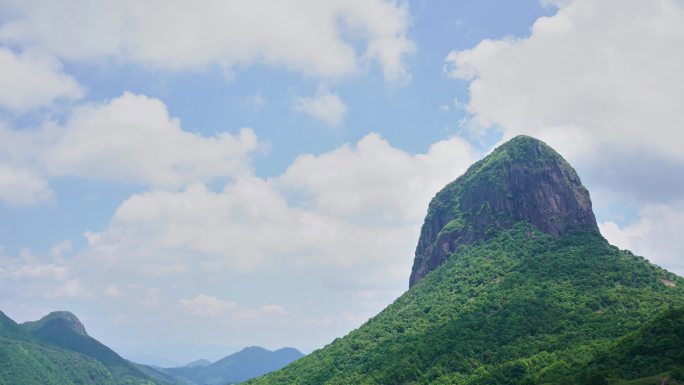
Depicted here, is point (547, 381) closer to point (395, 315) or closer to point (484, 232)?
point (395, 315)

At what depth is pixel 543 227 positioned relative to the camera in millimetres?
179375

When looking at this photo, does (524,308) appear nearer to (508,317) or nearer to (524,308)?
(524,308)

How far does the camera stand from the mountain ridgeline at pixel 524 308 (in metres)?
92.4

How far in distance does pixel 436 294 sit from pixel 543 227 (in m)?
41.7

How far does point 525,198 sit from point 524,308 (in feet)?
186

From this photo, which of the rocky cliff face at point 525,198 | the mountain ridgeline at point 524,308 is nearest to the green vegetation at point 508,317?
the mountain ridgeline at point 524,308

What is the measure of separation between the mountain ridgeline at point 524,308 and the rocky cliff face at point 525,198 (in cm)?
36

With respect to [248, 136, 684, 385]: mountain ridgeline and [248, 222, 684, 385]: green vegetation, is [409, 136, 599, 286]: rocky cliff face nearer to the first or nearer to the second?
[248, 136, 684, 385]: mountain ridgeline

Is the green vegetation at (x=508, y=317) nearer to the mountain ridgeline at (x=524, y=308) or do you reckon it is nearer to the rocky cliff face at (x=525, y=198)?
the mountain ridgeline at (x=524, y=308)

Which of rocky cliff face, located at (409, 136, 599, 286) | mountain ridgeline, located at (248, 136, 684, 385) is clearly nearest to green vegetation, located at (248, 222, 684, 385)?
mountain ridgeline, located at (248, 136, 684, 385)

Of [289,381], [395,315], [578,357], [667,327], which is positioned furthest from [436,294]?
[667,327]

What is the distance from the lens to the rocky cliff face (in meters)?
179

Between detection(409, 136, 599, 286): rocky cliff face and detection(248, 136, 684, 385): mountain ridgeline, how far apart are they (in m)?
0.36

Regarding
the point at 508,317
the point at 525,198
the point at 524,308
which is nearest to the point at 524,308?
the point at 524,308
